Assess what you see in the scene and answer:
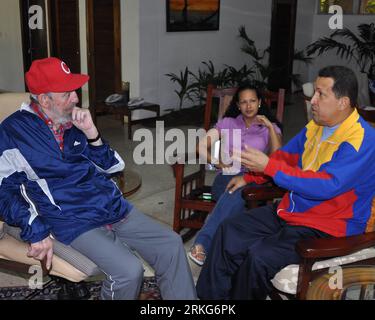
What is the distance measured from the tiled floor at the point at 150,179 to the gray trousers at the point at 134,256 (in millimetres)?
701

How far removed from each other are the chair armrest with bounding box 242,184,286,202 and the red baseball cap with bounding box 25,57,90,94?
1.03 m

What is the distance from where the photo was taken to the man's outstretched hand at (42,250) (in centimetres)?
198

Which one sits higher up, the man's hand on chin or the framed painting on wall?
the framed painting on wall

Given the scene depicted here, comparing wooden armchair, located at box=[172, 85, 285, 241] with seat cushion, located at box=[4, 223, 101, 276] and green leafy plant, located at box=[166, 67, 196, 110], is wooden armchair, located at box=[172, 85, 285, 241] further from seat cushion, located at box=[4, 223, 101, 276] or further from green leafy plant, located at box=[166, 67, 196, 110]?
green leafy plant, located at box=[166, 67, 196, 110]

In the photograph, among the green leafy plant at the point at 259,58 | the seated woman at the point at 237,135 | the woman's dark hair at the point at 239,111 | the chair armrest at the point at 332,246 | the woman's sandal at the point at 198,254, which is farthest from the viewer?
the green leafy plant at the point at 259,58

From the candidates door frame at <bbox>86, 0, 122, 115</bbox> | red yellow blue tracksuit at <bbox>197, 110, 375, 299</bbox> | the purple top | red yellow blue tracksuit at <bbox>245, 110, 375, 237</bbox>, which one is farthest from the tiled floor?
red yellow blue tracksuit at <bbox>245, 110, 375, 237</bbox>

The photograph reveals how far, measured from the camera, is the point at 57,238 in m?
2.10

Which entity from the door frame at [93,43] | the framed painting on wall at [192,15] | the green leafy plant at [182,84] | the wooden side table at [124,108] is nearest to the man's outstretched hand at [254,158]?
the wooden side table at [124,108]

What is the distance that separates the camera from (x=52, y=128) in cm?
212

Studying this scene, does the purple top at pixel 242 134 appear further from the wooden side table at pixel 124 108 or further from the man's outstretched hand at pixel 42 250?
the wooden side table at pixel 124 108

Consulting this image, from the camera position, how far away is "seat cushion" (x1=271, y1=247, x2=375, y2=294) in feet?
6.72
